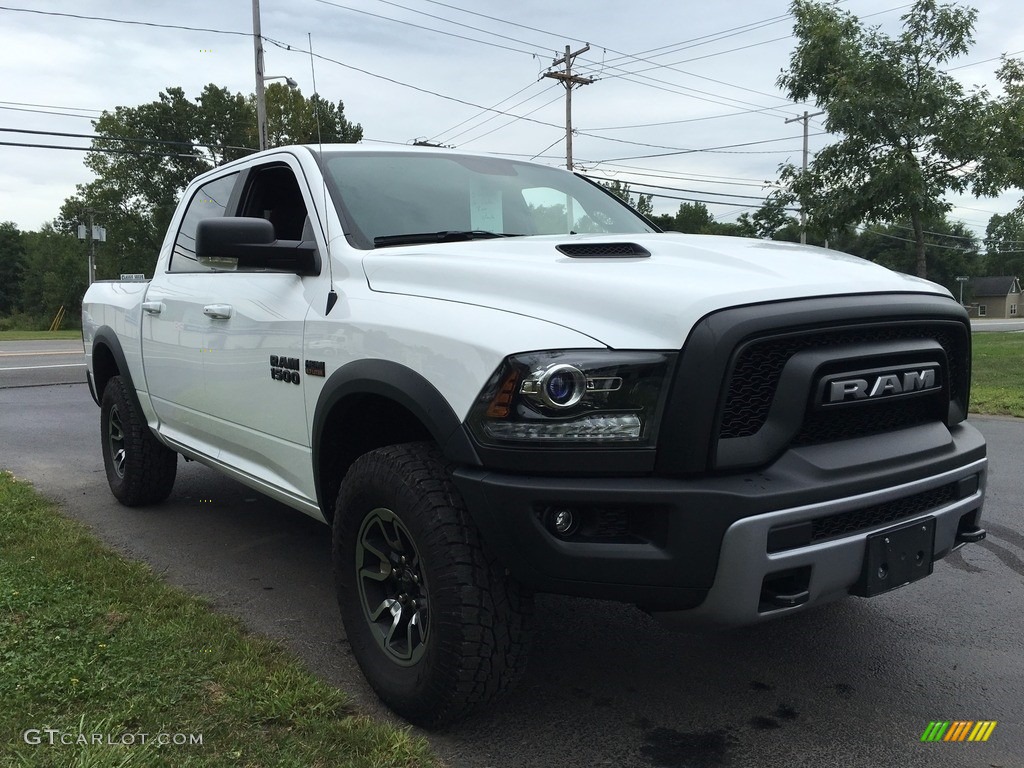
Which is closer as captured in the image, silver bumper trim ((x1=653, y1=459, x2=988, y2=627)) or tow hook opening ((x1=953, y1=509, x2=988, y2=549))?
silver bumper trim ((x1=653, y1=459, x2=988, y2=627))

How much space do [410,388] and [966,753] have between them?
1.93 metres

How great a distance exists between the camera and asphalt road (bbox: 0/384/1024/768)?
8.29ft

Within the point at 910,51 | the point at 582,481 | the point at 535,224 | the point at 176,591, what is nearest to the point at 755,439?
the point at 582,481

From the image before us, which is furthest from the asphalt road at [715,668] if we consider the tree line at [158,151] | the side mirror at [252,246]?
the tree line at [158,151]

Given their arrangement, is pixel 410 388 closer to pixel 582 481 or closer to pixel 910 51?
pixel 582 481

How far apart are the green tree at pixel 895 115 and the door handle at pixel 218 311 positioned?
10.0 metres

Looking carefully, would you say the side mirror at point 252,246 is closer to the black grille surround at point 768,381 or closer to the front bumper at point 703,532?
the front bumper at point 703,532

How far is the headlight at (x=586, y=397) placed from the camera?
7.12 ft

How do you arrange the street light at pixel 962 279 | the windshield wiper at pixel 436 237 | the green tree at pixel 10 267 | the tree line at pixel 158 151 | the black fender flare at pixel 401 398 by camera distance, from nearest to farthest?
the black fender flare at pixel 401 398
the windshield wiper at pixel 436 237
the tree line at pixel 158 151
the green tree at pixel 10 267
the street light at pixel 962 279

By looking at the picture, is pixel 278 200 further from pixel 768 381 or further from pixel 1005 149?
pixel 1005 149

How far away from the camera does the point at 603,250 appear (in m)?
2.78

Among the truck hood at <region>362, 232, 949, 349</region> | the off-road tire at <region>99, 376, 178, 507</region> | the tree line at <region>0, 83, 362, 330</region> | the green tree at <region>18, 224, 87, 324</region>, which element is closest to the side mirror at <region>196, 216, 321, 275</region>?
the truck hood at <region>362, 232, 949, 349</region>

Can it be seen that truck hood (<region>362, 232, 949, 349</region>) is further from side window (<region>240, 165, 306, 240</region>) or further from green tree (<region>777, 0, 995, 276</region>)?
green tree (<region>777, 0, 995, 276</region>)

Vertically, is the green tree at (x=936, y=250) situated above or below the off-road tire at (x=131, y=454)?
above
